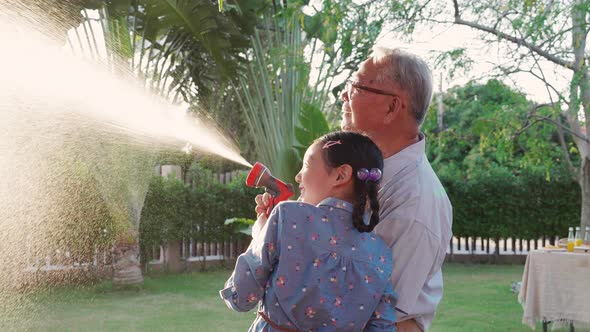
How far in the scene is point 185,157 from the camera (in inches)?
611

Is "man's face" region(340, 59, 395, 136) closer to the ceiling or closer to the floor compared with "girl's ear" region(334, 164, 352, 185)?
closer to the ceiling

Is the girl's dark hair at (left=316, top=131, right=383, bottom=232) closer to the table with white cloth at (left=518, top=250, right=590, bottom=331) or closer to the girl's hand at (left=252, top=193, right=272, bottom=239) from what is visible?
the girl's hand at (left=252, top=193, right=272, bottom=239)

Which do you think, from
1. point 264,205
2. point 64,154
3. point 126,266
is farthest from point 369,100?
point 64,154

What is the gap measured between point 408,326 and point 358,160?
482 millimetres

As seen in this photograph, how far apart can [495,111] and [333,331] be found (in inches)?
378

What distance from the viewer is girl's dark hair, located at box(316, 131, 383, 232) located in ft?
5.82

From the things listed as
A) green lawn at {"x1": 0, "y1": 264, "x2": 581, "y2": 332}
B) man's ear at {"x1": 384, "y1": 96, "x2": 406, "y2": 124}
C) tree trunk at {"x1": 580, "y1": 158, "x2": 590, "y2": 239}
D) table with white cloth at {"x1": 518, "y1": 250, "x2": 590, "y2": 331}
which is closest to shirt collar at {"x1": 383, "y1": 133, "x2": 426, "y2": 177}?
man's ear at {"x1": 384, "y1": 96, "x2": 406, "y2": 124}

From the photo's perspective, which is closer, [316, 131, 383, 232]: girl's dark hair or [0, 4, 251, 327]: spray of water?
[316, 131, 383, 232]: girl's dark hair

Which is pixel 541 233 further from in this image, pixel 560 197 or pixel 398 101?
pixel 398 101

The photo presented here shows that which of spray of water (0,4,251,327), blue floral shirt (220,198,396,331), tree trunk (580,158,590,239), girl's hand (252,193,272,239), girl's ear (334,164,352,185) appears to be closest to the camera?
blue floral shirt (220,198,396,331)

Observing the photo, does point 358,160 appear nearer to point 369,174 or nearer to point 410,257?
point 369,174

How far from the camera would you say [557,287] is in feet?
22.4

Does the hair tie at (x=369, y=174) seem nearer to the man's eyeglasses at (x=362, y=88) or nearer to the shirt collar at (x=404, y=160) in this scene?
the shirt collar at (x=404, y=160)

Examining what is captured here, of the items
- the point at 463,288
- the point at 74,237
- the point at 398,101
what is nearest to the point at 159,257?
the point at 74,237
